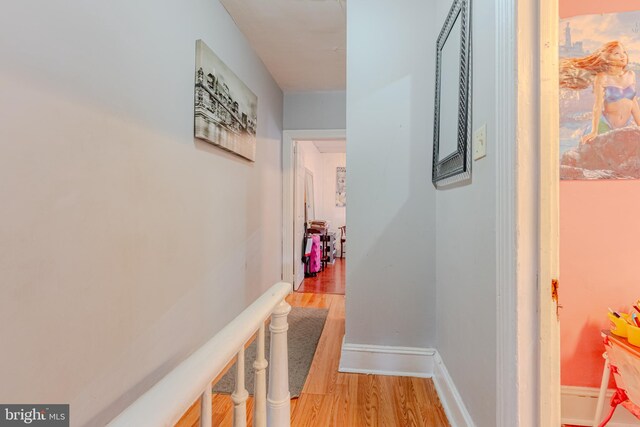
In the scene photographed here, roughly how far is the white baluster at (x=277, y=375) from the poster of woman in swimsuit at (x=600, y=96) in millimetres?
1472

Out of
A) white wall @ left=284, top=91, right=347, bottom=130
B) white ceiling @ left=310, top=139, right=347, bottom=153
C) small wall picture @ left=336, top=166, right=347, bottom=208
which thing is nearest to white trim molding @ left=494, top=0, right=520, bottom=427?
white wall @ left=284, top=91, right=347, bottom=130

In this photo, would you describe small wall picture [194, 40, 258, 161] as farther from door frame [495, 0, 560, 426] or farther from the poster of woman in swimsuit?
the poster of woman in swimsuit

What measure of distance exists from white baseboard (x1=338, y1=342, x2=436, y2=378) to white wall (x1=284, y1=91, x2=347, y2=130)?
8.19 ft

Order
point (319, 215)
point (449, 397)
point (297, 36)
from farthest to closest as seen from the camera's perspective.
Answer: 1. point (319, 215)
2. point (297, 36)
3. point (449, 397)

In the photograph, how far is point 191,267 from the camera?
5.45ft

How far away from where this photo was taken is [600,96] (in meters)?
1.37

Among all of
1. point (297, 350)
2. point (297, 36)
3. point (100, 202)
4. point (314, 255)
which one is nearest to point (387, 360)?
point (297, 350)

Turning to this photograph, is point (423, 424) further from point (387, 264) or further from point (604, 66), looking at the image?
point (604, 66)

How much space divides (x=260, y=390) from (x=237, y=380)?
0.15 metres

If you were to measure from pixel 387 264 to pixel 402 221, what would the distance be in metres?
0.27

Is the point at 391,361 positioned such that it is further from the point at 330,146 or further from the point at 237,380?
the point at 330,146

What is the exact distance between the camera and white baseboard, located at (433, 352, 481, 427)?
3.91 feet

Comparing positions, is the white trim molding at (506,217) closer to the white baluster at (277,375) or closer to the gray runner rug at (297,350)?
the white baluster at (277,375)

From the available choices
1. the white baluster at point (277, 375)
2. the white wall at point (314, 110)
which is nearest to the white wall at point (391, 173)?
the white baluster at point (277, 375)
